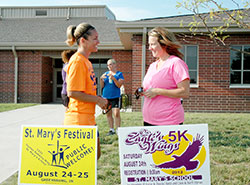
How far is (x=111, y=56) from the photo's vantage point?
15.8 metres

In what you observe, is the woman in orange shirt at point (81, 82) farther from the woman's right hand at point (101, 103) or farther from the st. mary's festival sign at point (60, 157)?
the st. mary's festival sign at point (60, 157)

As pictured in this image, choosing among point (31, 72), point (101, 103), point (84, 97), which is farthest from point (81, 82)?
point (31, 72)

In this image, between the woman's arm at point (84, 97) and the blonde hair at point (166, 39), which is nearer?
the woman's arm at point (84, 97)

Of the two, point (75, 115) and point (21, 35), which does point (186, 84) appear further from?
point (21, 35)

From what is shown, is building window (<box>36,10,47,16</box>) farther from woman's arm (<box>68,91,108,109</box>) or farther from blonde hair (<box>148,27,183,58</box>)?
woman's arm (<box>68,91,108,109</box>)

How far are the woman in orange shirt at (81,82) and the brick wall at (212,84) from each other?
8887 millimetres

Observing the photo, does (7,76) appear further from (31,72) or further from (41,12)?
(41,12)

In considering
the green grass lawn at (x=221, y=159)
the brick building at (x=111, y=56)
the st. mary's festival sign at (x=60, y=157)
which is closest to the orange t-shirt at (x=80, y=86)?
the st. mary's festival sign at (x=60, y=157)

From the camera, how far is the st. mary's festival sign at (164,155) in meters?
2.42

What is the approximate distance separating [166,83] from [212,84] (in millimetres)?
9404

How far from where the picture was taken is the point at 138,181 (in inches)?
95.1

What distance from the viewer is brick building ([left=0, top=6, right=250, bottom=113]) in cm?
1135

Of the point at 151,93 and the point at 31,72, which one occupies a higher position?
the point at 31,72

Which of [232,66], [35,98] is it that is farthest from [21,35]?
[232,66]
